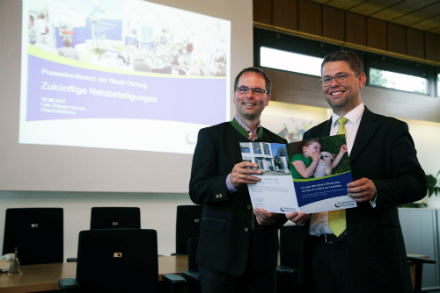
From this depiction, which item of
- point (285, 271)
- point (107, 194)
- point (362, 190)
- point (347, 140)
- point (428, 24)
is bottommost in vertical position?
point (285, 271)

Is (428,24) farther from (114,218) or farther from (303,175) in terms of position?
(303,175)

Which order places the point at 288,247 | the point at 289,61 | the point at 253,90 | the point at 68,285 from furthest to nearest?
the point at 289,61 → the point at 288,247 → the point at 68,285 → the point at 253,90

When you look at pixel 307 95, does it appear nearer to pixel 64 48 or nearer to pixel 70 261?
pixel 64 48

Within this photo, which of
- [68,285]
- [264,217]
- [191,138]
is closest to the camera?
[264,217]

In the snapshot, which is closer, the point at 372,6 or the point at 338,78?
the point at 338,78

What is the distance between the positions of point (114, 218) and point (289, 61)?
3695 mm

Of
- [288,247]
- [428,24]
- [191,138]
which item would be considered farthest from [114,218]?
[428,24]

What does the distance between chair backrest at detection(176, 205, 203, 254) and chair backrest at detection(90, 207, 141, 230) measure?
0.42 meters

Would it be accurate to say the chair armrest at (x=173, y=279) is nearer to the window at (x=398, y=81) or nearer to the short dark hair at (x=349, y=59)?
the short dark hair at (x=349, y=59)

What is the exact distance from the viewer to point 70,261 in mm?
3135

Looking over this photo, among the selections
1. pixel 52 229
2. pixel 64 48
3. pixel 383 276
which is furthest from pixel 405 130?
pixel 64 48

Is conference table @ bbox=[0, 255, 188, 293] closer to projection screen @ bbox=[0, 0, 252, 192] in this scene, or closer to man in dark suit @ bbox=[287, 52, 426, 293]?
man in dark suit @ bbox=[287, 52, 426, 293]

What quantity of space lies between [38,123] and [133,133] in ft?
3.13

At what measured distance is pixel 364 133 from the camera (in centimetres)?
156
